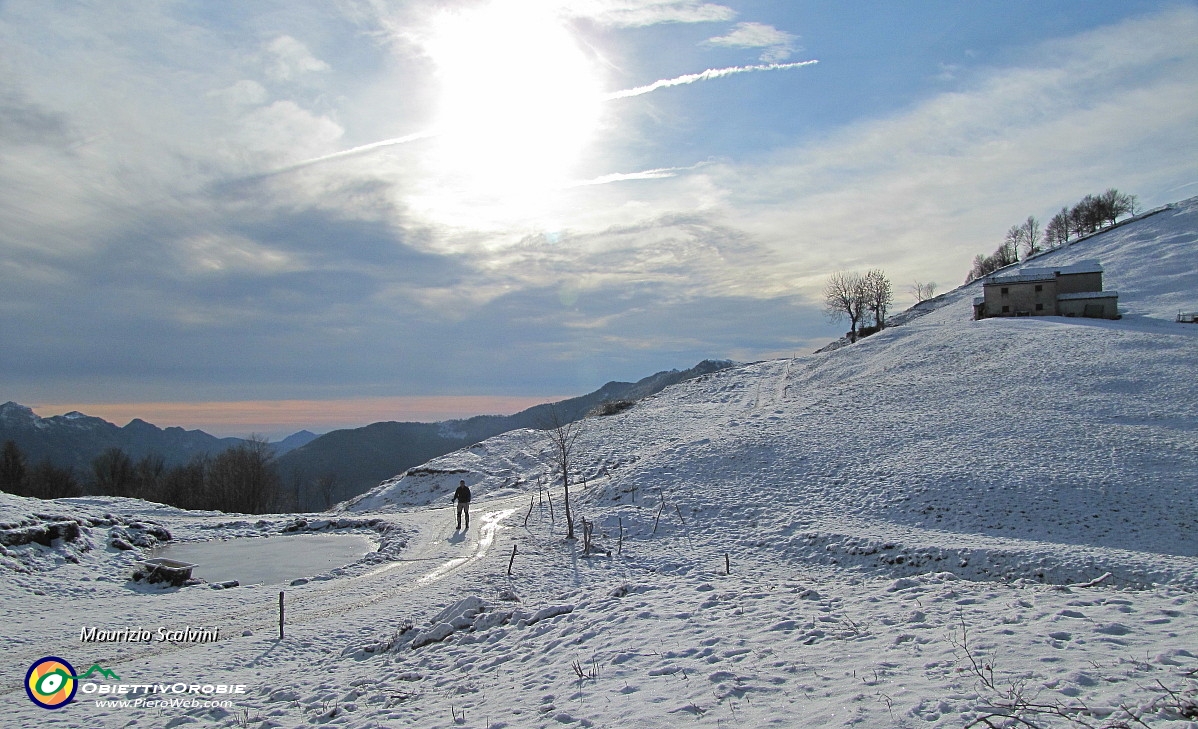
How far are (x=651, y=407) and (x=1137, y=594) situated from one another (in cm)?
5049

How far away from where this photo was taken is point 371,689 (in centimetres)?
1105

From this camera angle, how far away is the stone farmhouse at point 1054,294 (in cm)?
6103

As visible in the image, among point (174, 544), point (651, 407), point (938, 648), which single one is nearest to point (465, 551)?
point (174, 544)

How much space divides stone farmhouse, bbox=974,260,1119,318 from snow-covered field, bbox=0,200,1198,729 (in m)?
18.0

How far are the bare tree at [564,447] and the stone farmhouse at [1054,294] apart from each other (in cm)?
5079

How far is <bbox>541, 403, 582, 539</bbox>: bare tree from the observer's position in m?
27.7

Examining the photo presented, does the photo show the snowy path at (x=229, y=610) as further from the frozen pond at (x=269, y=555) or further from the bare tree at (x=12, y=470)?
the bare tree at (x=12, y=470)

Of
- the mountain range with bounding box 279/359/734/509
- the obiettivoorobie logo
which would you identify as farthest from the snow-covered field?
the mountain range with bounding box 279/359/734/509

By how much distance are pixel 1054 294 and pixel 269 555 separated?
77.0 meters

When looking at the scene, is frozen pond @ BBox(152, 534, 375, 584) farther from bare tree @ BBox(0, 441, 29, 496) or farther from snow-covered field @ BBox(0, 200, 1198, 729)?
bare tree @ BBox(0, 441, 29, 496)

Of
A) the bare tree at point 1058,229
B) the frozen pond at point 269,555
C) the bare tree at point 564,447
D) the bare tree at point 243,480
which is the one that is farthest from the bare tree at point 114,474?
the bare tree at point 1058,229

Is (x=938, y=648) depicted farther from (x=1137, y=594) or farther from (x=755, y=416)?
(x=755, y=416)

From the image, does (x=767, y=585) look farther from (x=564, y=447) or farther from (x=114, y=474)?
(x=114, y=474)

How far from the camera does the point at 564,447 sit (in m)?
33.3
